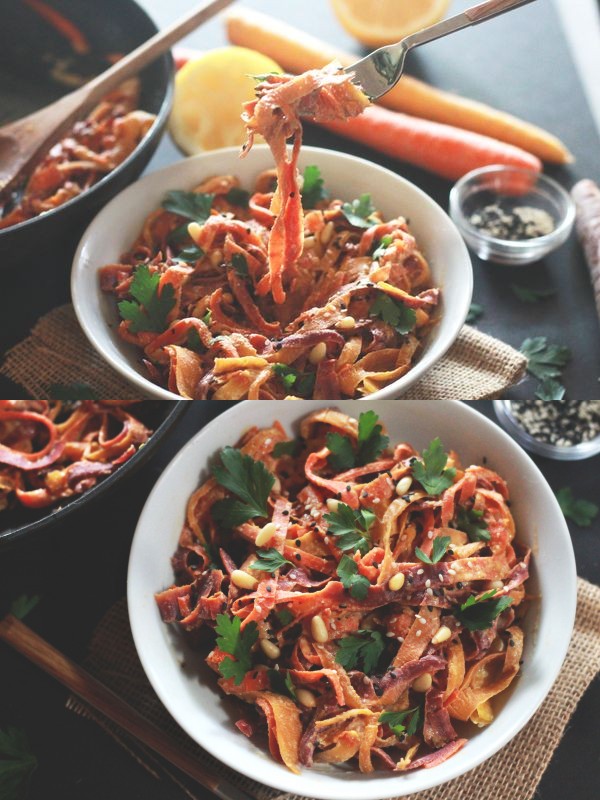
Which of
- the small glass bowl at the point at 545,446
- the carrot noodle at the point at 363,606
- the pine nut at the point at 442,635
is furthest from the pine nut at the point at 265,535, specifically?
the small glass bowl at the point at 545,446

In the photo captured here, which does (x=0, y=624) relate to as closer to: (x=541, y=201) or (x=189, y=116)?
(x=189, y=116)

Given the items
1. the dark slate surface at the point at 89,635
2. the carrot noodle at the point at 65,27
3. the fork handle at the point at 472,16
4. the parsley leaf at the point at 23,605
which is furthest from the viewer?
the carrot noodle at the point at 65,27

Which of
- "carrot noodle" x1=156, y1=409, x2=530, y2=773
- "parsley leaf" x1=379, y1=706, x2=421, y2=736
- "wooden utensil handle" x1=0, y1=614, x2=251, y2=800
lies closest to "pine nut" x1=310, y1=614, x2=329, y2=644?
"carrot noodle" x1=156, y1=409, x2=530, y2=773

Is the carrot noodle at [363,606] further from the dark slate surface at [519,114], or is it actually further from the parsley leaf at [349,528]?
the dark slate surface at [519,114]

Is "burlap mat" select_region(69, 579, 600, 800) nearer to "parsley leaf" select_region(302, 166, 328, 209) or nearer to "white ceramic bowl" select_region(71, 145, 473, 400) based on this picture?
"white ceramic bowl" select_region(71, 145, 473, 400)

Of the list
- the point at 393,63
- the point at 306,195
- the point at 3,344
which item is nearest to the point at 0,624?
the point at 3,344

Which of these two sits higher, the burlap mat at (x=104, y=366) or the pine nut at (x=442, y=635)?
the burlap mat at (x=104, y=366)
